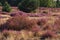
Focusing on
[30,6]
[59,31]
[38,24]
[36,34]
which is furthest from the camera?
[30,6]

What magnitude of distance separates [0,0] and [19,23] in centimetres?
4422

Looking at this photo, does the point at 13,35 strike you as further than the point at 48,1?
No

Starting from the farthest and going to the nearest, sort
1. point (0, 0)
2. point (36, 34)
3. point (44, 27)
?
point (0, 0), point (44, 27), point (36, 34)

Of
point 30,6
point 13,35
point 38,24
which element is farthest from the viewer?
point 30,6

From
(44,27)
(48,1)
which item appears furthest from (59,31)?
(48,1)

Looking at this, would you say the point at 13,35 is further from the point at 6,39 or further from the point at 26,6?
the point at 26,6

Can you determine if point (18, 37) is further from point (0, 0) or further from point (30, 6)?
point (0, 0)

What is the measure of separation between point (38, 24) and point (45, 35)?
517cm

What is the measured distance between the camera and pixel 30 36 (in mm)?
16562

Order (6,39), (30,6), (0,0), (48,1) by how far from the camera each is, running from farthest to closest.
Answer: (0,0) → (48,1) → (30,6) → (6,39)

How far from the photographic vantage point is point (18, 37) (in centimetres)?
1552

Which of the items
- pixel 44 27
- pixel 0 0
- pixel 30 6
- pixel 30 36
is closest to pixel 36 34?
pixel 30 36

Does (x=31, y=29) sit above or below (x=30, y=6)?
above

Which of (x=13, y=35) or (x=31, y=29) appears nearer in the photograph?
(x=13, y=35)
